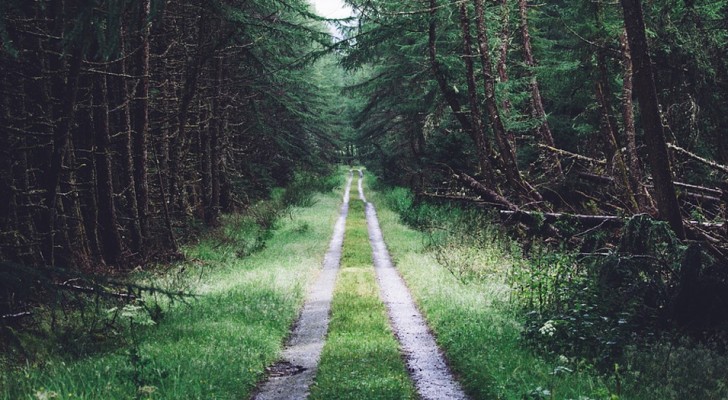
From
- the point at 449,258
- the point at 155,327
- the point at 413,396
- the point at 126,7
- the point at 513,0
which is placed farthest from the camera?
the point at 513,0

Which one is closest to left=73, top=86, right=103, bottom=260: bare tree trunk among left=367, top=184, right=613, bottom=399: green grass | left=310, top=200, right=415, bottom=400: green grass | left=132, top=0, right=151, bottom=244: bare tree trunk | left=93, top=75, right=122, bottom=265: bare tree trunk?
left=93, top=75, right=122, bottom=265: bare tree trunk

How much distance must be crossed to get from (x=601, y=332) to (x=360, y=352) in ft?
11.7

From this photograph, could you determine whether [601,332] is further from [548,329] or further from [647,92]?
[647,92]

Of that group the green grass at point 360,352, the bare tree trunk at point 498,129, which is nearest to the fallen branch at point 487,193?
the bare tree trunk at point 498,129

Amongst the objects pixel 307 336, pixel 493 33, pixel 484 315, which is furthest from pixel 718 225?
pixel 493 33

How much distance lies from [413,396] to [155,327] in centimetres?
472

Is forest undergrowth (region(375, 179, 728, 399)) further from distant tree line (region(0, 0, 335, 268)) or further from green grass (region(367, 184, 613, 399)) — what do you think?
distant tree line (region(0, 0, 335, 268))

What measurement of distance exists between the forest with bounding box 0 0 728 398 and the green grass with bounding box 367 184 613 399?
A: 28cm

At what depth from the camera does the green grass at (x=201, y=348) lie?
20.7ft

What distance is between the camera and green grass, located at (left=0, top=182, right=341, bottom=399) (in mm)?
6320

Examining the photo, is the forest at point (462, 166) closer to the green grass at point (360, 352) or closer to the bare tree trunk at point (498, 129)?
the bare tree trunk at point (498, 129)

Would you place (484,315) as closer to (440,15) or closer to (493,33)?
(440,15)

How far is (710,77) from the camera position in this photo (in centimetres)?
1264

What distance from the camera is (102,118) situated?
14.2 m
